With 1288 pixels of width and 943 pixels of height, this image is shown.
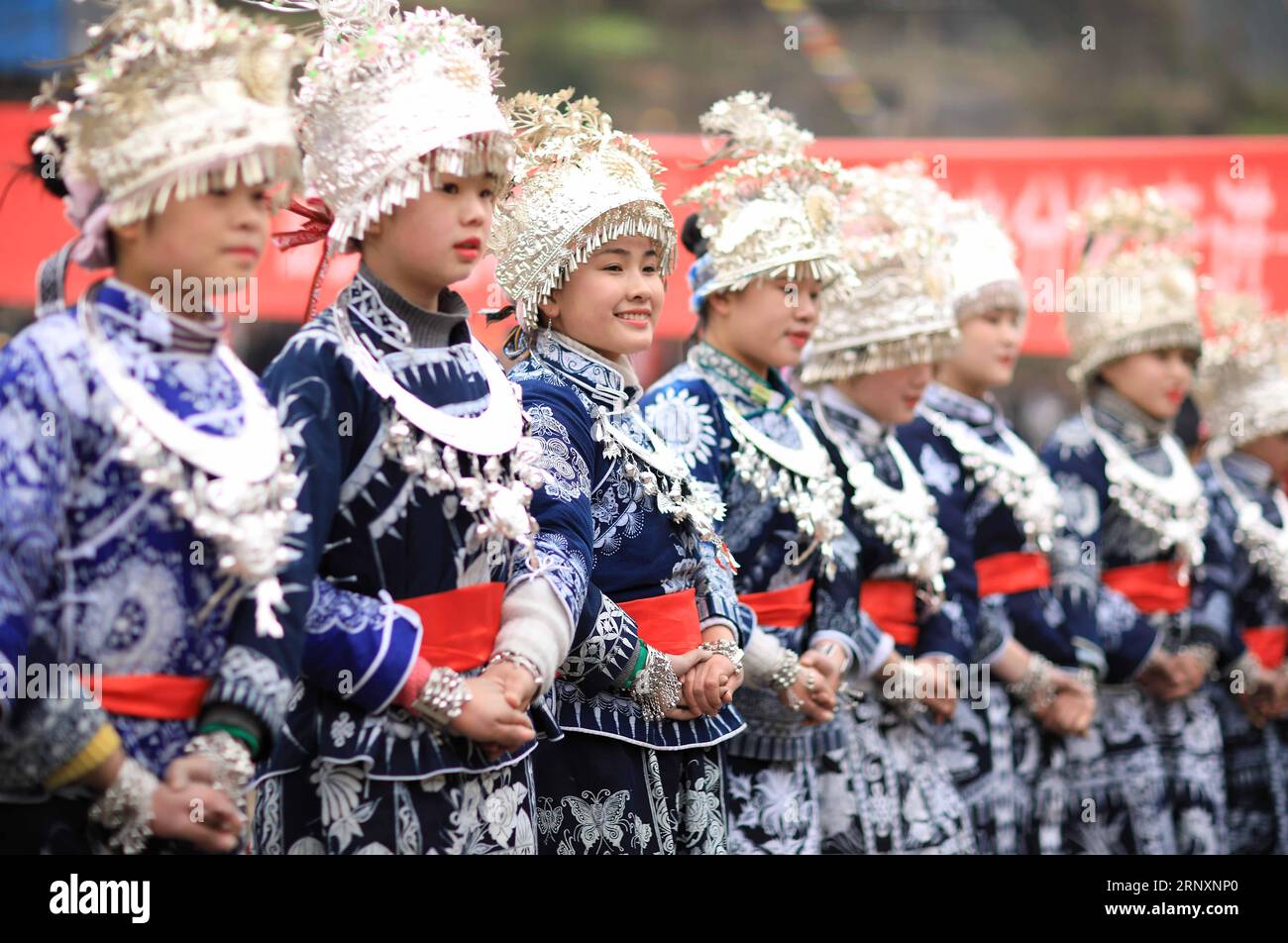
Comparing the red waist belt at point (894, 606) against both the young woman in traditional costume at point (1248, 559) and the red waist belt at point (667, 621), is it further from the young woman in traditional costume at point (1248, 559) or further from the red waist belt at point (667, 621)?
the young woman in traditional costume at point (1248, 559)

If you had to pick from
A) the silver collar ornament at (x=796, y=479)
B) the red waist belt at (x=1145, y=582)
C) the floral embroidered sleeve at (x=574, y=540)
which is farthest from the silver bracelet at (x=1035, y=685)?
the floral embroidered sleeve at (x=574, y=540)

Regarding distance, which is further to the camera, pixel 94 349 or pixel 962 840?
pixel 962 840

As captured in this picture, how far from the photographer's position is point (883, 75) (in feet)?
44.6

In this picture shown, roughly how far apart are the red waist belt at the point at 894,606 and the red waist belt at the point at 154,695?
8.24 feet

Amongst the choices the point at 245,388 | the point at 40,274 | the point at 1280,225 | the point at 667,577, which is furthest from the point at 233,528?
the point at 1280,225

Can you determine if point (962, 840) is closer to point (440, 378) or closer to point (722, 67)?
point (440, 378)

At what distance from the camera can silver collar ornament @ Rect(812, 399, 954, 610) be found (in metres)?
4.71

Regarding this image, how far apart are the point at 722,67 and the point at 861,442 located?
8694mm

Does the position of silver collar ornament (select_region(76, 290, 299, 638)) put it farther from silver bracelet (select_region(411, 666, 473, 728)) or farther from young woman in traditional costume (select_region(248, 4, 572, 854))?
silver bracelet (select_region(411, 666, 473, 728))

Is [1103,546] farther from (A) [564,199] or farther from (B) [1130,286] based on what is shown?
(A) [564,199]

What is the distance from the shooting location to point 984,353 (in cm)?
566

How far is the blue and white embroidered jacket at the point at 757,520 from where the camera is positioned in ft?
13.6

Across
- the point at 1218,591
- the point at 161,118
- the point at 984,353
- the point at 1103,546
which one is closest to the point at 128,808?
the point at 161,118

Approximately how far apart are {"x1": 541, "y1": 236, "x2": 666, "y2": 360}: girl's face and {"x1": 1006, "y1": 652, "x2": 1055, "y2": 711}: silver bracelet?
2.25m
